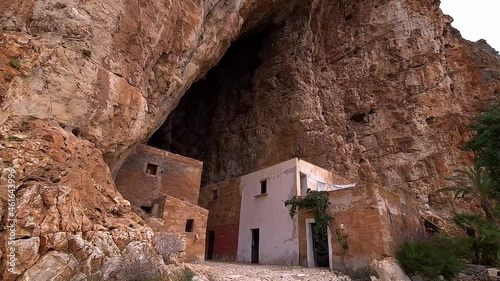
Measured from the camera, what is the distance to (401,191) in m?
14.0

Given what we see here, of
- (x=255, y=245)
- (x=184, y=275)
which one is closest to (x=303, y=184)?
(x=255, y=245)

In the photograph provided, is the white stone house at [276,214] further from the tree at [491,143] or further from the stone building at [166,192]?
the tree at [491,143]

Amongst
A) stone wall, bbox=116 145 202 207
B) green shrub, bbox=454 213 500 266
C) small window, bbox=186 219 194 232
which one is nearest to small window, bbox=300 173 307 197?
stone wall, bbox=116 145 202 207

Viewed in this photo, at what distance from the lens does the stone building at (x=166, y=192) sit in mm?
11672

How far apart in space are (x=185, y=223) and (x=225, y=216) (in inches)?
234

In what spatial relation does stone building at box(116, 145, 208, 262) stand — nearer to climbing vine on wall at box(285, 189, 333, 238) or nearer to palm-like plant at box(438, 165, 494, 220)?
climbing vine on wall at box(285, 189, 333, 238)

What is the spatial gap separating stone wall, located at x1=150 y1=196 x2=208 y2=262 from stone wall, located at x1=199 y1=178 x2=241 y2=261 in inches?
193

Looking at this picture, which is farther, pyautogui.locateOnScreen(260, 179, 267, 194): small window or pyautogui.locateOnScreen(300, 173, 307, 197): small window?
pyautogui.locateOnScreen(260, 179, 267, 194): small window

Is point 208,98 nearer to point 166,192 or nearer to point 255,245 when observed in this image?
point 255,245

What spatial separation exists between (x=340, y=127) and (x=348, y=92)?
2.81 m

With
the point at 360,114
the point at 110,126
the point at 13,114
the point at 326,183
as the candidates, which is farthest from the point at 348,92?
the point at 13,114

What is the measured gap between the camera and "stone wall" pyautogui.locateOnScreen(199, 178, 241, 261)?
16953mm

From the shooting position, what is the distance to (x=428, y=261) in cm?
1055

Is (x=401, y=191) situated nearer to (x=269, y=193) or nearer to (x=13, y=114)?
(x=269, y=193)
